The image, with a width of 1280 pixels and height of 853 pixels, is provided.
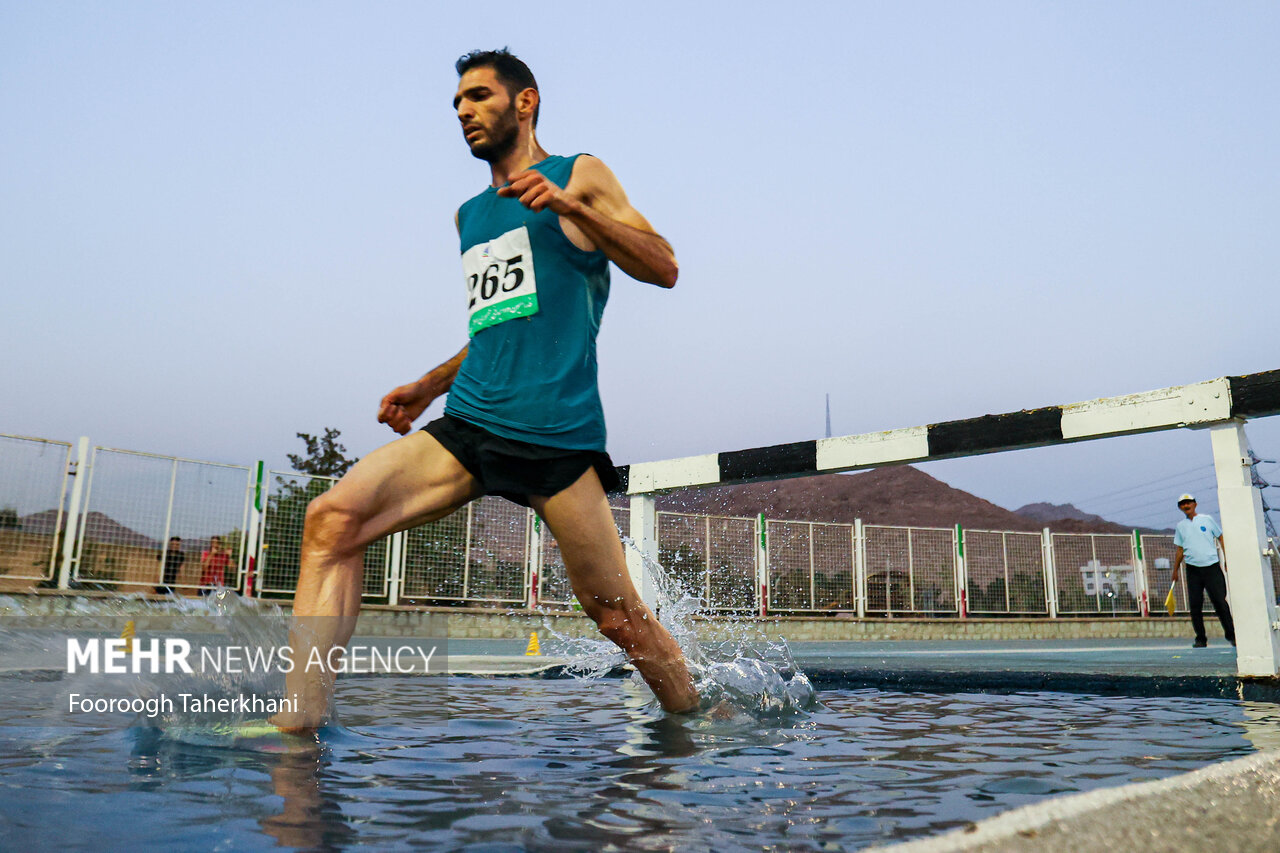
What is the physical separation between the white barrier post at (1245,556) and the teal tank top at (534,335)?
337 centimetres

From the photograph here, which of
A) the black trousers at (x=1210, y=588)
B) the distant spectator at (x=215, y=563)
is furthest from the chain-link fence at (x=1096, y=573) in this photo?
the distant spectator at (x=215, y=563)

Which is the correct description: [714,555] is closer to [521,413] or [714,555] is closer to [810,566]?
[810,566]

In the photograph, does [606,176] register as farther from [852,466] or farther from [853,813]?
[852,466]

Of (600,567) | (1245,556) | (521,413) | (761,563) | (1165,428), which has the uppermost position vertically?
(761,563)

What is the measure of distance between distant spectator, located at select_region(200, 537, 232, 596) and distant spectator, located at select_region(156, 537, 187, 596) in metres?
0.31

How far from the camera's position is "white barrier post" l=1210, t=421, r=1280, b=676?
4391 mm

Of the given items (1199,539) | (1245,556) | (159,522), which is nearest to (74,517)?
(159,522)

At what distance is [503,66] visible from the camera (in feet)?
10.3

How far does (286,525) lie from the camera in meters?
13.5

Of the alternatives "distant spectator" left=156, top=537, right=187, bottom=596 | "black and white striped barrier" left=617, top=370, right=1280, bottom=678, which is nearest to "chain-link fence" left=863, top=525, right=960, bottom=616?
"distant spectator" left=156, top=537, right=187, bottom=596

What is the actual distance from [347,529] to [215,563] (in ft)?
37.5

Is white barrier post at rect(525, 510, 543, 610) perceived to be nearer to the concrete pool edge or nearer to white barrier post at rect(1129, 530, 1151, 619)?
the concrete pool edge

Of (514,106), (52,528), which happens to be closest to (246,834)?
(514,106)

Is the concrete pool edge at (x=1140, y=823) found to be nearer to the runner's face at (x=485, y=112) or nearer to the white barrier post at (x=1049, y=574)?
the runner's face at (x=485, y=112)
